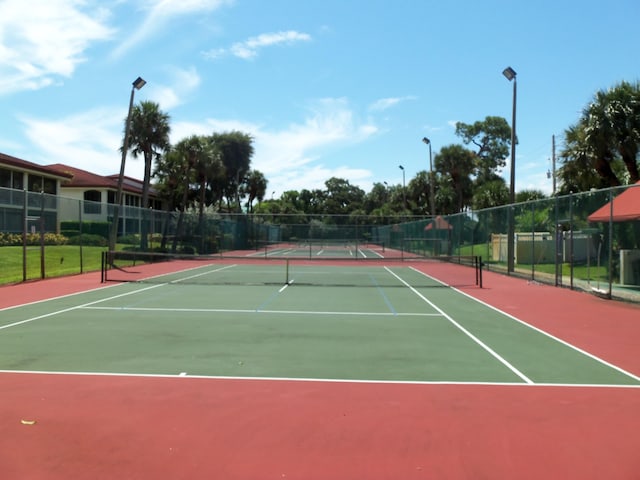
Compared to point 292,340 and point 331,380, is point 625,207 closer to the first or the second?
point 292,340

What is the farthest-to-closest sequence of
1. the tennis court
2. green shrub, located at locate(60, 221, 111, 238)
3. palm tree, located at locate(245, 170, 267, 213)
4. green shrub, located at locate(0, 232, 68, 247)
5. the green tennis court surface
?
palm tree, located at locate(245, 170, 267, 213) < green shrub, located at locate(60, 221, 111, 238) < green shrub, located at locate(0, 232, 68, 247) < the green tennis court surface < the tennis court

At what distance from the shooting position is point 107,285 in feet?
63.6

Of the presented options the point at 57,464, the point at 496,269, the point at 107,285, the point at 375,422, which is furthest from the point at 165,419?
the point at 496,269

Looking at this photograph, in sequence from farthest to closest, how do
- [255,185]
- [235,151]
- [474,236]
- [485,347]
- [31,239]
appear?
[255,185] < [235,151] < [474,236] < [31,239] < [485,347]

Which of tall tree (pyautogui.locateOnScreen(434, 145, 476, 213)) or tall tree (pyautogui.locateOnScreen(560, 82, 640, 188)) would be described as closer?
tall tree (pyautogui.locateOnScreen(560, 82, 640, 188))

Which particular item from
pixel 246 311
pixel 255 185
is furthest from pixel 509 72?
pixel 255 185

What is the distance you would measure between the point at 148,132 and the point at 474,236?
22223 millimetres

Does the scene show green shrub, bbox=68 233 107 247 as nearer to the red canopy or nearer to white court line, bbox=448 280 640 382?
white court line, bbox=448 280 640 382

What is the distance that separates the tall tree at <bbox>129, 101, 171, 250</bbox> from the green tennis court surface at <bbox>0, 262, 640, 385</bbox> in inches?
916

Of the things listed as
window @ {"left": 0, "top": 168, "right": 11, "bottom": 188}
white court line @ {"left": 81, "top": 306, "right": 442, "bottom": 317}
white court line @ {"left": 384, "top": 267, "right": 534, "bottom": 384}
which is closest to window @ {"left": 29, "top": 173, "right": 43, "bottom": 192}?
window @ {"left": 0, "top": 168, "right": 11, "bottom": 188}

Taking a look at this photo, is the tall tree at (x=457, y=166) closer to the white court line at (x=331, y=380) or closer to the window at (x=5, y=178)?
the window at (x=5, y=178)

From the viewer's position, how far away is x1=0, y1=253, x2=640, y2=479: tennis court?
465cm

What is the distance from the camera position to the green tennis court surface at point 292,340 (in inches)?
301

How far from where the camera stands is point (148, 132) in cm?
3766
